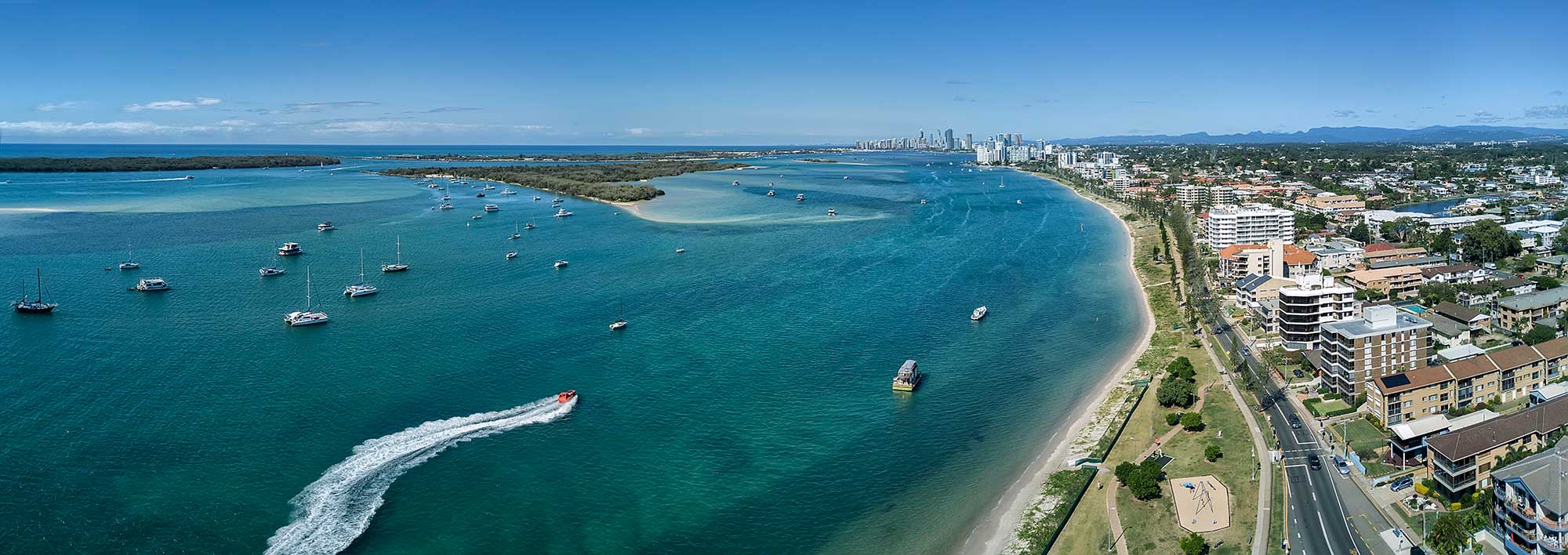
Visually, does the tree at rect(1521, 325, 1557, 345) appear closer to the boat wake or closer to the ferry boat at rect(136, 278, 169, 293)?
the boat wake

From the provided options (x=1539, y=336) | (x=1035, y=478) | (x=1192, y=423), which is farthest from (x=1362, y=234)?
(x=1035, y=478)

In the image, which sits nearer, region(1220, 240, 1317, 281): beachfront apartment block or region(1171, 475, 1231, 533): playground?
region(1171, 475, 1231, 533): playground

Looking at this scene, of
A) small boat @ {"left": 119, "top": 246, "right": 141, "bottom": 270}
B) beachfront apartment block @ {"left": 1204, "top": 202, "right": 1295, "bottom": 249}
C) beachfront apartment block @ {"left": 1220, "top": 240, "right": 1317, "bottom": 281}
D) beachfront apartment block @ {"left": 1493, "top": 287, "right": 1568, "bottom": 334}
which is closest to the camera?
beachfront apartment block @ {"left": 1493, "top": 287, "right": 1568, "bottom": 334}

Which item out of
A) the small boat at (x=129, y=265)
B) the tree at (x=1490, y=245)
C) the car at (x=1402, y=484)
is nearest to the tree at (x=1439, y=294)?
the tree at (x=1490, y=245)

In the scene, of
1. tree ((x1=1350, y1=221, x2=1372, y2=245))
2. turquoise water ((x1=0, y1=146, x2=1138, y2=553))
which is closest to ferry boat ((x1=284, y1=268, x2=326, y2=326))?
turquoise water ((x1=0, y1=146, x2=1138, y2=553))

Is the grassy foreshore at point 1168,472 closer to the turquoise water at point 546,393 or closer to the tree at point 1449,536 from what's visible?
the turquoise water at point 546,393

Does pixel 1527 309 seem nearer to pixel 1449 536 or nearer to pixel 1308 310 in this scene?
pixel 1308 310
